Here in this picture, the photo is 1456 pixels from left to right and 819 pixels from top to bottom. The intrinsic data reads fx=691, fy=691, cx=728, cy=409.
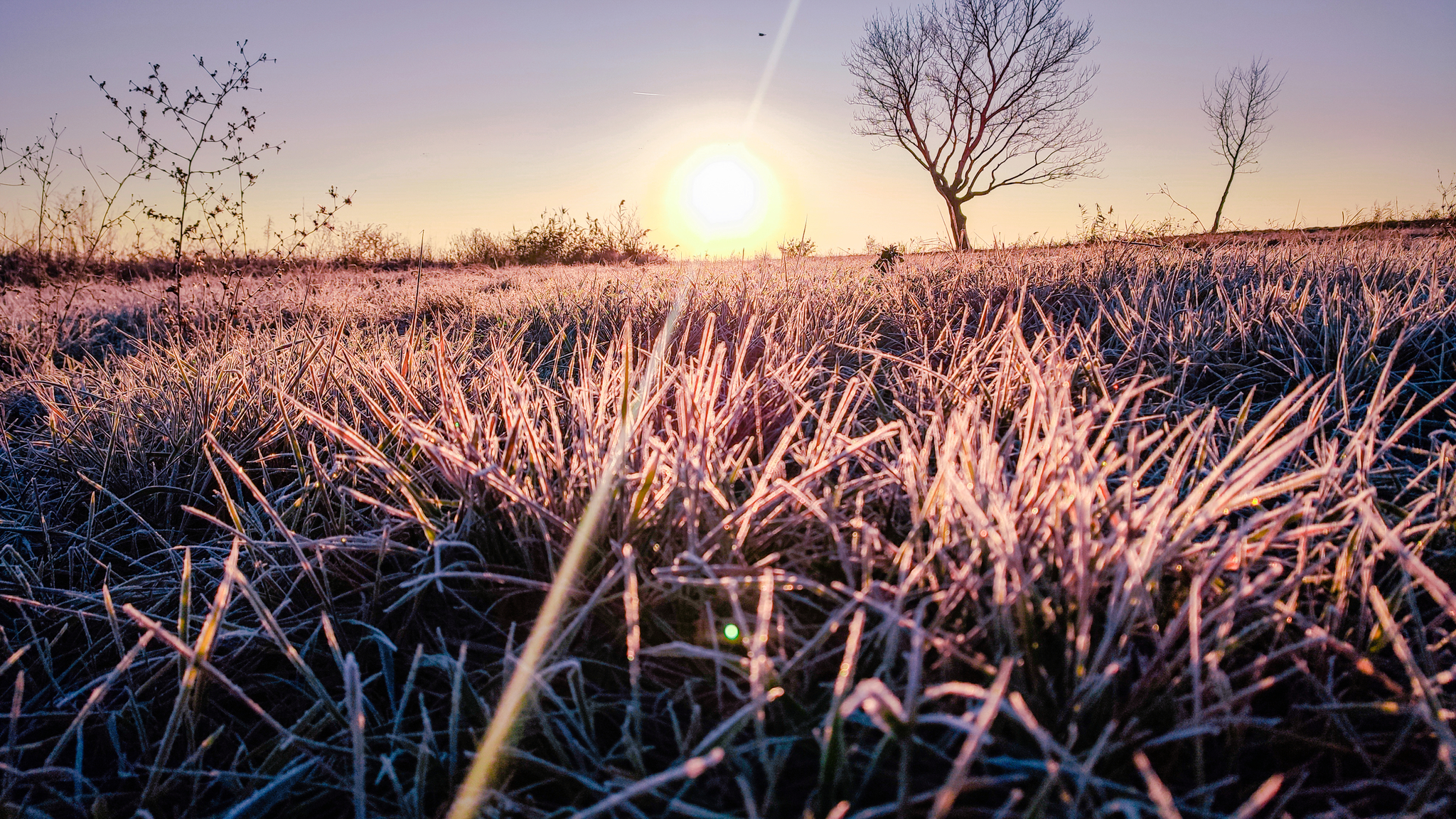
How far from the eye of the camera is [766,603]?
29.6 inches

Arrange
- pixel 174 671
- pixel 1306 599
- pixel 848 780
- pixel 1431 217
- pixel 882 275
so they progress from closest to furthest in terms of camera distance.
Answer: pixel 848 780 → pixel 1306 599 → pixel 174 671 → pixel 882 275 → pixel 1431 217

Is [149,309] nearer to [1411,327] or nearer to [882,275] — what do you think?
[882,275]

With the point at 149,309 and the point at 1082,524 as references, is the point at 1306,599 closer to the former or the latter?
the point at 1082,524

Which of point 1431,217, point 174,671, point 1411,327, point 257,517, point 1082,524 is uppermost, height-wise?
point 1431,217

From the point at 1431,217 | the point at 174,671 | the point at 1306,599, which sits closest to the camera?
the point at 1306,599

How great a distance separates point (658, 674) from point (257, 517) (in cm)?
92

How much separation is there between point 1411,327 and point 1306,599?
1383 mm

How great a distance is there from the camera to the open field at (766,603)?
0.69 m

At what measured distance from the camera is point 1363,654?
78 cm

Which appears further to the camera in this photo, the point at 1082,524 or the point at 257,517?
the point at 257,517

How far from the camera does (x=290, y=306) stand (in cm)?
454

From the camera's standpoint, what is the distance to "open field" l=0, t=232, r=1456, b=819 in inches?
27.2

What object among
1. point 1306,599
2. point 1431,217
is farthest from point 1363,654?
point 1431,217

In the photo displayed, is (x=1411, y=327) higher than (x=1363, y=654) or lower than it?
higher
